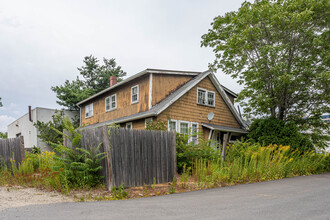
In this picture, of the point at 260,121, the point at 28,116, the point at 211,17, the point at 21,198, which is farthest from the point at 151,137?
the point at 28,116

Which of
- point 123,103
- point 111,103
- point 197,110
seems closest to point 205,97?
point 197,110

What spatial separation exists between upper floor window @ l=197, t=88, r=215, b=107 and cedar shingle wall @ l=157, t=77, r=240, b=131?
0.91ft

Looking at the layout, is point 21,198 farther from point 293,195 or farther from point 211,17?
point 211,17

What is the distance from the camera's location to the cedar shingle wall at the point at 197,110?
14970 mm

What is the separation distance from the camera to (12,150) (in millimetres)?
10281

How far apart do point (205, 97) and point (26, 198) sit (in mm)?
13048

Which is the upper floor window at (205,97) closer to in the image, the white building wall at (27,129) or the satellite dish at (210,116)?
the satellite dish at (210,116)

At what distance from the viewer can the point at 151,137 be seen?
799cm

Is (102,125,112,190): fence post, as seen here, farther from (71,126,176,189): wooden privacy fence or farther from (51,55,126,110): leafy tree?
(51,55,126,110): leafy tree

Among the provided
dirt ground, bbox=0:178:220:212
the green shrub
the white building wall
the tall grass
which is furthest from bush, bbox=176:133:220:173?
the white building wall

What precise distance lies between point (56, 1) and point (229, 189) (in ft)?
32.7

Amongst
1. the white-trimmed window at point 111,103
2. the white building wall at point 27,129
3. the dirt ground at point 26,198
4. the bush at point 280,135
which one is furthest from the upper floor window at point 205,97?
the white building wall at point 27,129

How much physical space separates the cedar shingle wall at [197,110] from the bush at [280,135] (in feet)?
10.0

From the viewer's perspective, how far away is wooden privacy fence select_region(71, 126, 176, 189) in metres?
6.97
